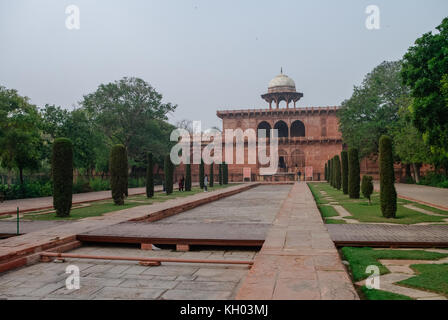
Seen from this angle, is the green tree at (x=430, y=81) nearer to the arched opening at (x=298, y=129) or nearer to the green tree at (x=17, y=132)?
the green tree at (x=17, y=132)

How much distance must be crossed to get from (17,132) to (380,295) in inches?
758

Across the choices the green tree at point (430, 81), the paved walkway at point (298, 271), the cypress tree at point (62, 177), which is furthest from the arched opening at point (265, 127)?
the paved walkway at point (298, 271)

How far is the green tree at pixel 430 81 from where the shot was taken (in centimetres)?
1444

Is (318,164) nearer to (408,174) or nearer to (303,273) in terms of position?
(408,174)

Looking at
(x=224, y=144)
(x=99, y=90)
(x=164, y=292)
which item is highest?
(x=99, y=90)

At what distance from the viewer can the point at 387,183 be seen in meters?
9.77

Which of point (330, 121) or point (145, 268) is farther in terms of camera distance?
point (330, 121)

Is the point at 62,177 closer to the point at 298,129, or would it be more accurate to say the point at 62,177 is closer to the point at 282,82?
the point at 282,82

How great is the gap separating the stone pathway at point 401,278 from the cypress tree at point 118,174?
10.9 m

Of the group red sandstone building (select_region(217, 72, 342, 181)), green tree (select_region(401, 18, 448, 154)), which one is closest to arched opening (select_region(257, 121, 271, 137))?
red sandstone building (select_region(217, 72, 342, 181))

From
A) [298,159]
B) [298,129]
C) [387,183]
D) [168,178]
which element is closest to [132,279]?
[387,183]
